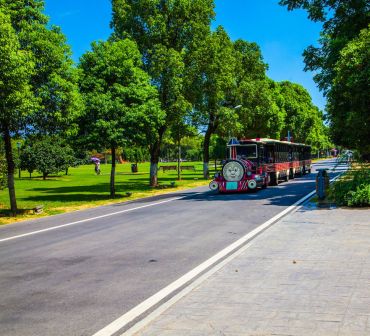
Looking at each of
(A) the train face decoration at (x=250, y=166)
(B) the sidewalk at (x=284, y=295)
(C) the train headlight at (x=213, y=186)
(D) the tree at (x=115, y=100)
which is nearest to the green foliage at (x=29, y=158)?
(D) the tree at (x=115, y=100)

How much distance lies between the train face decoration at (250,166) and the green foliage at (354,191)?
6.31 m

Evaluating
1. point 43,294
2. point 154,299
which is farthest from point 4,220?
point 154,299

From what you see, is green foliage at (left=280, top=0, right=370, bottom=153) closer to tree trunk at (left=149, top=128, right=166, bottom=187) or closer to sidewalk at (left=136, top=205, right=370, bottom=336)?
sidewalk at (left=136, top=205, right=370, bottom=336)

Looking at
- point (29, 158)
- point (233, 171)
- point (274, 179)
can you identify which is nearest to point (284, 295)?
point (233, 171)

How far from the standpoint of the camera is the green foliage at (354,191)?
15.7 metres

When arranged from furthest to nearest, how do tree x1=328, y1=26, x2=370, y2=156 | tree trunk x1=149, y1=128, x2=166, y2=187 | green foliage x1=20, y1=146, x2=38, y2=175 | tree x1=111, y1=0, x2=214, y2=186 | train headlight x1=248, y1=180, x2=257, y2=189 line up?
green foliage x1=20, y1=146, x2=38, y2=175
tree trunk x1=149, y1=128, x2=166, y2=187
tree x1=111, y1=0, x2=214, y2=186
train headlight x1=248, y1=180, x2=257, y2=189
tree x1=328, y1=26, x2=370, y2=156

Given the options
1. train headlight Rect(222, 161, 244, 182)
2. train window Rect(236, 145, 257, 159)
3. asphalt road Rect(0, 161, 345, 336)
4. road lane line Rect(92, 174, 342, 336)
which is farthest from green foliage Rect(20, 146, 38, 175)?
road lane line Rect(92, 174, 342, 336)

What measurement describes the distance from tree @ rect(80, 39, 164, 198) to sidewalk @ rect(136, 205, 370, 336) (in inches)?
551

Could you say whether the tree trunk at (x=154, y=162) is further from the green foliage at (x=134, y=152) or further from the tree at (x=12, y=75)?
the tree at (x=12, y=75)

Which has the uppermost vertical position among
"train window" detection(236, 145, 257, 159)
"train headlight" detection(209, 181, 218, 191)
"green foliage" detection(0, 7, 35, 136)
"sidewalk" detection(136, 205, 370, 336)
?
"green foliage" detection(0, 7, 35, 136)

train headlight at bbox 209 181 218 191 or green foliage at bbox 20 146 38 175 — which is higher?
green foliage at bbox 20 146 38 175

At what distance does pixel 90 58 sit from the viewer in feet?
78.4

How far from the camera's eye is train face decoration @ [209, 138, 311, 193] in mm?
23375

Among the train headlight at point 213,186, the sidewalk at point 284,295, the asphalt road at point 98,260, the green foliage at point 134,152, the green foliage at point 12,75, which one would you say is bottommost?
the asphalt road at point 98,260
